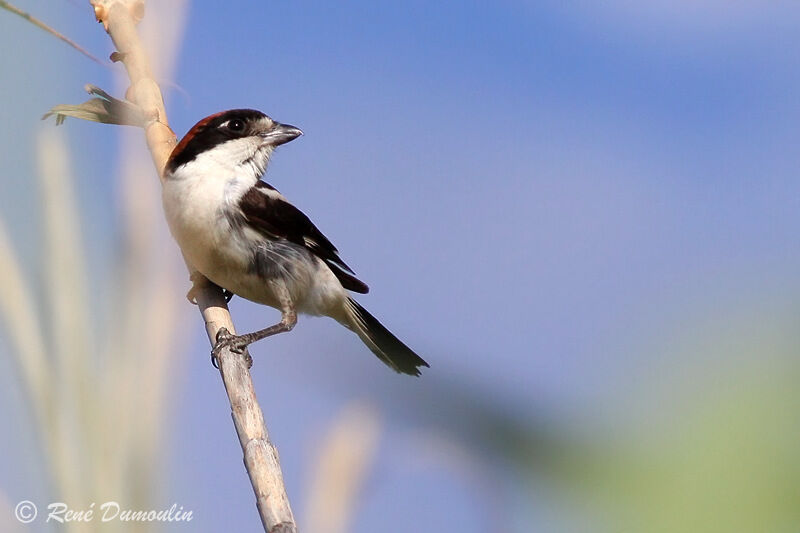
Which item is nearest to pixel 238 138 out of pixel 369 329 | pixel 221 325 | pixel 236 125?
pixel 236 125

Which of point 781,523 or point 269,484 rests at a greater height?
point 781,523

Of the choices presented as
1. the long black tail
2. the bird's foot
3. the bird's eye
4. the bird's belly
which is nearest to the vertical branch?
the bird's foot

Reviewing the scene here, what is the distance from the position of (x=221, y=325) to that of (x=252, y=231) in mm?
801

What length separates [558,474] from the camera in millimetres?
318

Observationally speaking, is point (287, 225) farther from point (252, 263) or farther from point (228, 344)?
point (228, 344)

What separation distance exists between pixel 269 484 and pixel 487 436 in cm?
88

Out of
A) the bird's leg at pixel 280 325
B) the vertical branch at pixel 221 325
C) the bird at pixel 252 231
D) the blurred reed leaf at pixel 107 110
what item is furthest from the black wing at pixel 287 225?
the blurred reed leaf at pixel 107 110

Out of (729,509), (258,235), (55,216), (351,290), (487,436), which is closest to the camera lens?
(729,509)

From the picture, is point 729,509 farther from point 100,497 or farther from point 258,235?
point 258,235

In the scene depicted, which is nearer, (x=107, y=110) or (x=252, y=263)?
(x=107, y=110)

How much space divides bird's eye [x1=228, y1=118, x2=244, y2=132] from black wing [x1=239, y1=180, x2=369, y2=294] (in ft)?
0.70

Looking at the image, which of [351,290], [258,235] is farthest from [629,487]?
[351,290]

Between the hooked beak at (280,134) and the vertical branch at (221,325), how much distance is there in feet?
2.00

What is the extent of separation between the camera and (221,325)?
2.23m
